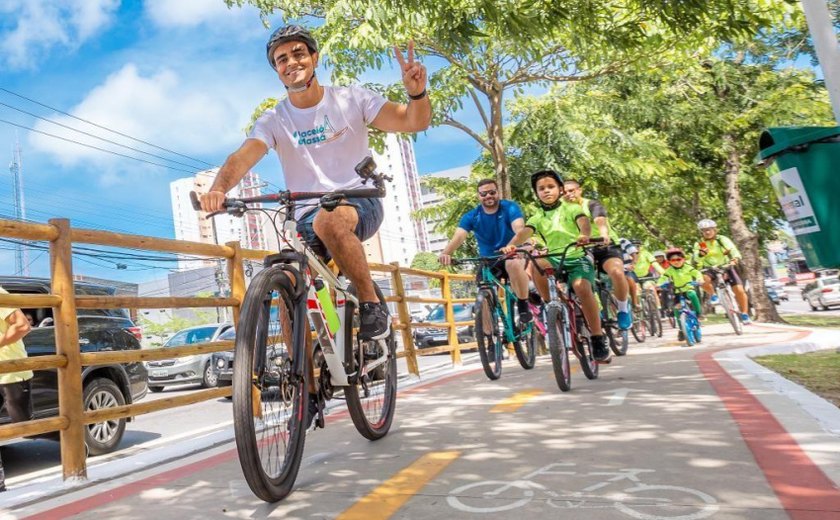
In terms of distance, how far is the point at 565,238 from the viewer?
248 inches

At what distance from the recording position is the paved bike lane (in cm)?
230

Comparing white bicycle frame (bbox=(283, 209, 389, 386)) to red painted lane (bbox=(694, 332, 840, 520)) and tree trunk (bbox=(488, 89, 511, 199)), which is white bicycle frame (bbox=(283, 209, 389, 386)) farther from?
tree trunk (bbox=(488, 89, 511, 199))

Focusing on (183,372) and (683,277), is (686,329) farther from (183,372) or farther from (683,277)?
(183,372)

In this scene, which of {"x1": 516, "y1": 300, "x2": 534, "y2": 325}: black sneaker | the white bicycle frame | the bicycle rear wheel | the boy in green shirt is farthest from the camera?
the boy in green shirt

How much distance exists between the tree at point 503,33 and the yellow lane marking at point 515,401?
311cm

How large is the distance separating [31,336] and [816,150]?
6.59 meters

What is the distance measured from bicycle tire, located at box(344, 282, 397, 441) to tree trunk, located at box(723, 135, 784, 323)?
609 inches

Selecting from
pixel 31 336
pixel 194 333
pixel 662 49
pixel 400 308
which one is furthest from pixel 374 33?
pixel 194 333

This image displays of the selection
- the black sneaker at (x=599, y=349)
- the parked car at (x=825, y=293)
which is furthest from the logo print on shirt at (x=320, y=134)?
the parked car at (x=825, y=293)

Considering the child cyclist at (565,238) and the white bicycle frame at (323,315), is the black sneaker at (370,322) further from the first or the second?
the child cyclist at (565,238)

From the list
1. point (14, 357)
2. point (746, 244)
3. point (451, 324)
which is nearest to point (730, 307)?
point (451, 324)

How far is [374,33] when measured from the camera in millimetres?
8914

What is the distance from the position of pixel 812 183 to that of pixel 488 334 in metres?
3.84

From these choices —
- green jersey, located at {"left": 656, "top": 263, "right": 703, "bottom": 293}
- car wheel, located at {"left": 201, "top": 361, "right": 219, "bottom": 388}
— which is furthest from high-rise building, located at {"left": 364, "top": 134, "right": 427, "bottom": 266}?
green jersey, located at {"left": 656, "top": 263, "right": 703, "bottom": 293}
